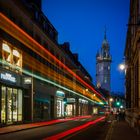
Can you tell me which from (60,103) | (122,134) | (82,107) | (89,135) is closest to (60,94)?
(60,103)

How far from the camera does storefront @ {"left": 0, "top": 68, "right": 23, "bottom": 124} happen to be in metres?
38.5

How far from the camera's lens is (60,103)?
7162 cm

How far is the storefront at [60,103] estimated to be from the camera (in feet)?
225

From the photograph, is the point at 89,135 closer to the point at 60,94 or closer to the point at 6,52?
the point at 6,52

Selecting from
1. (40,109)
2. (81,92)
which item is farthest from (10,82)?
(81,92)

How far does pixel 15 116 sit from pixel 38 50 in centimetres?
1200

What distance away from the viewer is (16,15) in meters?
43.5

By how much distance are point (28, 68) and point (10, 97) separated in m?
7.07

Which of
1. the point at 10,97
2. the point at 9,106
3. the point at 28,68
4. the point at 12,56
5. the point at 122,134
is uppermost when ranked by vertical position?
the point at 12,56

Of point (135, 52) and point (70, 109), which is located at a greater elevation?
point (135, 52)

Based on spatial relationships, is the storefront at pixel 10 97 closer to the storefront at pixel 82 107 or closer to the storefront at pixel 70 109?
the storefront at pixel 70 109

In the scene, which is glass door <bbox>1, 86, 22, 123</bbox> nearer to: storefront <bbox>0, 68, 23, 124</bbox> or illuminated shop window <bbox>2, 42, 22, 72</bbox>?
storefront <bbox>0, 68, 23, 124</bbox>

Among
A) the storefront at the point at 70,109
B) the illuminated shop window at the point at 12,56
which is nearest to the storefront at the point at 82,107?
the storefront at the point at 70,109

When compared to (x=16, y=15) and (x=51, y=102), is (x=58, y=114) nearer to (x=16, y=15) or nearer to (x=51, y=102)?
(x=51, y=102)
